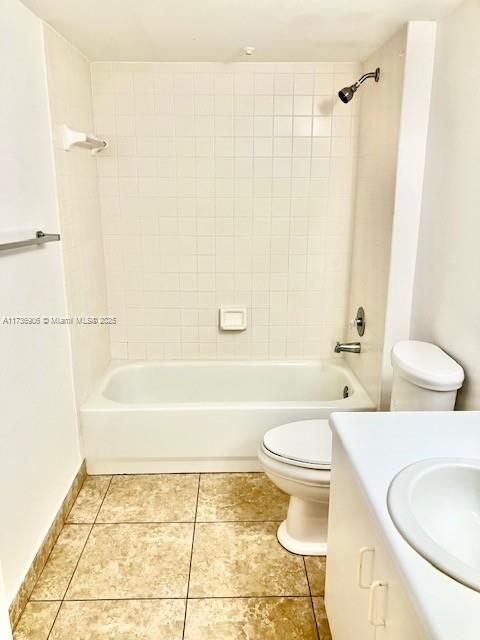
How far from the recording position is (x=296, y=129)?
8.73 feet

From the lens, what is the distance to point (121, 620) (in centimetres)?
163

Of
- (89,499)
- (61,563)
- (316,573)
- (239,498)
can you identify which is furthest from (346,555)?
(89,499)

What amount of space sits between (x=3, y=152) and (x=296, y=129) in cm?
161

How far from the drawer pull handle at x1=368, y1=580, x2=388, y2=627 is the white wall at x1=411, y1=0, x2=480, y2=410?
0.89 m

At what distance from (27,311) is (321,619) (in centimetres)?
151

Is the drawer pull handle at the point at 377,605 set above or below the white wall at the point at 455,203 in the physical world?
below

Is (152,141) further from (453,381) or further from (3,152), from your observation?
(453,381)

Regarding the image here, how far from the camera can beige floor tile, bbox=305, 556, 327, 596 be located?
1763mm

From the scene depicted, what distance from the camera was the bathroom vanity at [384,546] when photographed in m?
0.78

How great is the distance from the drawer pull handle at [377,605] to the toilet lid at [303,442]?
830 millimetres

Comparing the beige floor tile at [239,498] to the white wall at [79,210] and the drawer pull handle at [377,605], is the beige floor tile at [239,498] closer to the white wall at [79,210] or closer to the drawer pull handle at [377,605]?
the white wall at [79,210]

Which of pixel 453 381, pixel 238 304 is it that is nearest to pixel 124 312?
pixel 238 304

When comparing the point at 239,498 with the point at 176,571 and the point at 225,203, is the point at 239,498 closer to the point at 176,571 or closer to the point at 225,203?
the point at 176,571

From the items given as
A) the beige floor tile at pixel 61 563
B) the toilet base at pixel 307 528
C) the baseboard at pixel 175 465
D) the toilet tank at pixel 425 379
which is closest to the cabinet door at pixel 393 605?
the toilet tank at pixel 425 379
